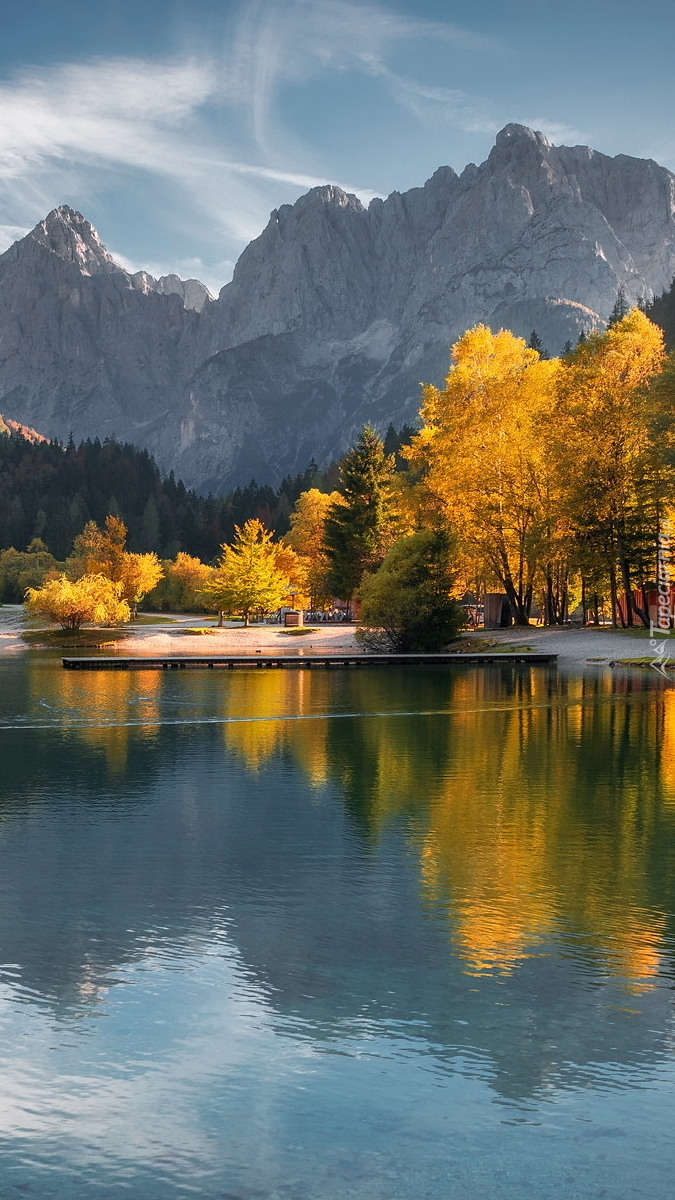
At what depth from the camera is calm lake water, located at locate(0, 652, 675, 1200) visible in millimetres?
5676

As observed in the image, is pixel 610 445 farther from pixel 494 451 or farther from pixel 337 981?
pixel 337 981

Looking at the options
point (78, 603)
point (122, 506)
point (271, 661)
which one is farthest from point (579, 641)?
point (122, 506)

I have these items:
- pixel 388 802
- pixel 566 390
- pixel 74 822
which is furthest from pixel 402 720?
pixel 566 390

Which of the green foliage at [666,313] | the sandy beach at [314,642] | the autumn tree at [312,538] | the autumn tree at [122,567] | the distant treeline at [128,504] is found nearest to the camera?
the sandy beach at [314,642]

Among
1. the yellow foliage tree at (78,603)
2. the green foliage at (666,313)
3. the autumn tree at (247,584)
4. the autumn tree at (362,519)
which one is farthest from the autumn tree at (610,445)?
the green foliage at (666,313)

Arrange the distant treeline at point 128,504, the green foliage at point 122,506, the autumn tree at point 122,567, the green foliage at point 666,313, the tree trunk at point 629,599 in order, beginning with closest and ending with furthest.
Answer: the tree trunk at point 629,599 < the autumn tree at point 122,567 < the green foliage at point 666,313 < the distant treeline at point 128,504 < the green foliage at point 122,506

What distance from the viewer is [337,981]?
796cm

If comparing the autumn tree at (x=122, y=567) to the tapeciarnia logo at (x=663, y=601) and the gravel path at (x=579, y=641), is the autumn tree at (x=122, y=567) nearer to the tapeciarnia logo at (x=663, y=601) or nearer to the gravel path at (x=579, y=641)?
the gravel path at (x=579, y=641)

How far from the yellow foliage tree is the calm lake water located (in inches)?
1707

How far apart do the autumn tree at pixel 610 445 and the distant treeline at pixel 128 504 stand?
89.0m

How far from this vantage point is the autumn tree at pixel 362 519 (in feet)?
225

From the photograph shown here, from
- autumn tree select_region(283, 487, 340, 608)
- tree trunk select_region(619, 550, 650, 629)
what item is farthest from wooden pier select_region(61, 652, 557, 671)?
autumn tree select_region(283, 487, 340, 608)

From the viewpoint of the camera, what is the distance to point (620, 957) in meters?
8.47

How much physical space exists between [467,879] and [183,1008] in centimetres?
399
